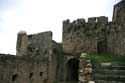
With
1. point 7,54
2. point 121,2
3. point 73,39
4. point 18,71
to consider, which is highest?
point 121,2

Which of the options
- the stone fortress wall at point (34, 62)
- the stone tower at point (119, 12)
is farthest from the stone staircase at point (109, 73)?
the stone tower at point (119, 12)

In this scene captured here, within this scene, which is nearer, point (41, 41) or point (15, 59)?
point (15, 59)

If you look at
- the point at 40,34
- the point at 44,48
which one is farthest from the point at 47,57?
the point at 40,34

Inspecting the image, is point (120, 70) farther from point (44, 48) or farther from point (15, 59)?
Answer: point (44, 48)

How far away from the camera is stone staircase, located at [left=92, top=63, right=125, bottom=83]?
8.23 meters

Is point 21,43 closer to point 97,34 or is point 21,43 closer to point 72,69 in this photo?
point 72,69

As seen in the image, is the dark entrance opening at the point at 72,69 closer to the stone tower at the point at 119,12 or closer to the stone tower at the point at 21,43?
the stone tower at the point at 21,43

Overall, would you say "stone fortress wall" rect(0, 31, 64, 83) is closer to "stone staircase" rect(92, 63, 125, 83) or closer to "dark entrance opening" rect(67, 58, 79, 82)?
"dark entrance opening" rect(67, 58, 79, 82)

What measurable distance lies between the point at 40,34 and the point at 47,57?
2643 mm

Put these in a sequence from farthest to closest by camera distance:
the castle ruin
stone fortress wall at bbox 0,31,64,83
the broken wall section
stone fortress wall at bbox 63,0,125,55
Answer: the broken wall section
stone fortress wall at bbox 63,0,125,55
the castle ruin
stone fortress wall at bbox 0,31,64,83

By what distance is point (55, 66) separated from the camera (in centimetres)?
2333

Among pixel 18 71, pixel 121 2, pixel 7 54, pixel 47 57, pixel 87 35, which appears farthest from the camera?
pixel 87 35

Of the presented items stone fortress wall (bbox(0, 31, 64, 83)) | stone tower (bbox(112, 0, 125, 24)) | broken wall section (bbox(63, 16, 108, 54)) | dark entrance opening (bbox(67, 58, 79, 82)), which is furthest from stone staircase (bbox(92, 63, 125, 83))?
dark entrance opening (bbox(67, 58, 79, 82))

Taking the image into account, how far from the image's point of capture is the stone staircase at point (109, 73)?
8.23 m
